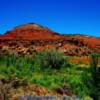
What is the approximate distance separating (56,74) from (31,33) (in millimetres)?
34591

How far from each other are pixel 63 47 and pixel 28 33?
11827 mm

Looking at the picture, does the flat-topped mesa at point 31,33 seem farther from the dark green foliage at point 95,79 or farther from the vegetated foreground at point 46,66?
the dark green foliage at point 95,79

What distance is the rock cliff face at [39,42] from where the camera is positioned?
2522 inches

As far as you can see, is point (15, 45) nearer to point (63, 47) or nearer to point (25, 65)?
point (63, 47)

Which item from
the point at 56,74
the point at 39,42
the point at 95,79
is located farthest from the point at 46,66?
the point at 95,79

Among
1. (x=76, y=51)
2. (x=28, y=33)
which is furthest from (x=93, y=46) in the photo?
(x=28, y=33)

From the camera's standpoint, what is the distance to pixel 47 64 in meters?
49.7

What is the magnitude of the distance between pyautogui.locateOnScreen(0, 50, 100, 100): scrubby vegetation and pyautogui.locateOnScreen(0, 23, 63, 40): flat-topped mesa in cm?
2226

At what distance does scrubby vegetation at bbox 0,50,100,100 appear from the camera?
93.7ft

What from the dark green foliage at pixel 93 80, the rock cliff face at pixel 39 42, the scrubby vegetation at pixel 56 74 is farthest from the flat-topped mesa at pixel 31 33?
the dark green foliage at pixel 93 80

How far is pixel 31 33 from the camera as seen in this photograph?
76812 millimetres

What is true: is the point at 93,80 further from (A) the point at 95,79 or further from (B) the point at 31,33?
(B) the point at 31,33

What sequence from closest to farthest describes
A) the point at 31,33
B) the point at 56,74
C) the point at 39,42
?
the point at 56,74, the point at 39,42, the point at 31,33

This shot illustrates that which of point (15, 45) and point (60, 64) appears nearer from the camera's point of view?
point (60, 64)
